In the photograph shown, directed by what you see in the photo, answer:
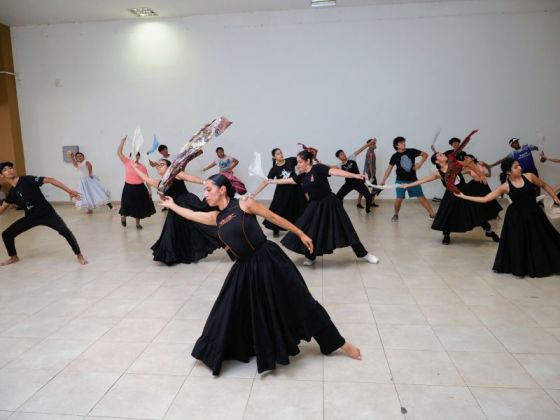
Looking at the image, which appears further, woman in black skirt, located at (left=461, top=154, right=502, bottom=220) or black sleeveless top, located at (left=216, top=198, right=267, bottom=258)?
woman in black skirt, located at (left=461, top=154, right=502, bottom=220)

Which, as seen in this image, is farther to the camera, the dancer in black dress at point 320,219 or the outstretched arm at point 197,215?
the dancer in black dress at point 320,219

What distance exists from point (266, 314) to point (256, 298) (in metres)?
0.14

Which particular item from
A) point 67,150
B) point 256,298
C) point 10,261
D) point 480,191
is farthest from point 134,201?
point 480,191

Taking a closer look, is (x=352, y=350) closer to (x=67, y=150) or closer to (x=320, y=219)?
(x=320, y=219)

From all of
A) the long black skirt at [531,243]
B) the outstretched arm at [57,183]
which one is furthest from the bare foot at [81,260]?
the long black skirt at [531,243]

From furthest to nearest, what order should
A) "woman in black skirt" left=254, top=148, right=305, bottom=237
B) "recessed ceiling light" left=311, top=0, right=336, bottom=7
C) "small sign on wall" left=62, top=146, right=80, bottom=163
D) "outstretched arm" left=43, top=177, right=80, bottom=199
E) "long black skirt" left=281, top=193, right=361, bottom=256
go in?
"small sign on wall" left=62, top=146, right=80, bottom=163 < "recessed ceiling light" left=311, top=0, right=336, bottom=7 < "woman in black skirt" left=254, top=148, right=305, bottom=237 < "outstretched arm" left=43, top=177, right=80, bottom=199 < "long black skirt" left=281, top=193, right=361, bottom=256

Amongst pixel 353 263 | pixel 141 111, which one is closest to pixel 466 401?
pixel 353 263

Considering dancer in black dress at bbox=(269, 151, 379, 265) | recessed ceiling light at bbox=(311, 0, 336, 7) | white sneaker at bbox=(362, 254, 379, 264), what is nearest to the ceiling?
recessed ceiling light at bbox=(311, 0, 336, 7)

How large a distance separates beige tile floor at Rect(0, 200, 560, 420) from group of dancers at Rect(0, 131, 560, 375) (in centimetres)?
22

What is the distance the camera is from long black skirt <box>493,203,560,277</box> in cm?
488

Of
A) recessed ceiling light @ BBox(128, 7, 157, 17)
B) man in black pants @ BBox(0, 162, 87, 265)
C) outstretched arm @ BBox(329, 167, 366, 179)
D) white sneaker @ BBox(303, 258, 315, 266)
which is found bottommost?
white sneaker @ BBox(303, 258, 315, 266)

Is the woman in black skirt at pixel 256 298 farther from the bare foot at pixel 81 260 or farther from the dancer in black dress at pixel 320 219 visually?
the bare foot at pixel 81 260

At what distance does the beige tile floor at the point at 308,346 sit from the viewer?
2.68 meters

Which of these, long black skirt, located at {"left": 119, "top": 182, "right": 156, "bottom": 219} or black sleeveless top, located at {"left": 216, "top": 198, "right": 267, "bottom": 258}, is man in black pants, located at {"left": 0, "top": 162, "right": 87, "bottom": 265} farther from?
black sleeveless top, located at {"left": 216, "top": 198, "right": 267, "bottom": 258}
